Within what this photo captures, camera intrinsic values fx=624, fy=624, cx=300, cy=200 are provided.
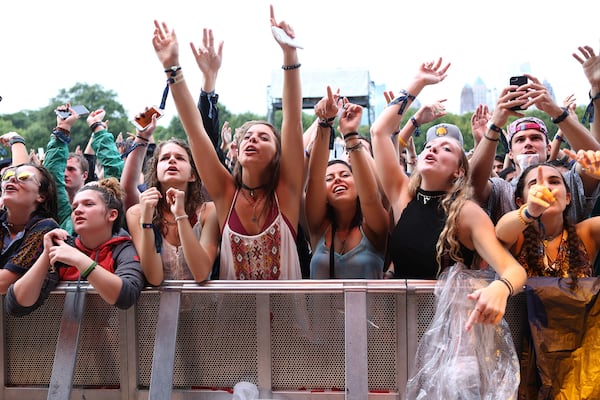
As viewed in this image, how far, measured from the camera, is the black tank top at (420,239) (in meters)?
2.96

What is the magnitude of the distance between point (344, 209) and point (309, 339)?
93 centimetres

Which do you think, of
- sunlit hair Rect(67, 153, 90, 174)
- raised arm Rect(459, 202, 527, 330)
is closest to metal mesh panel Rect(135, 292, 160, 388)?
raised arm Rect(459, 202, 527, 330)

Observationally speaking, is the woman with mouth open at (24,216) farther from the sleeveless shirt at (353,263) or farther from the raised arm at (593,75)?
the raised arm at (593,75)

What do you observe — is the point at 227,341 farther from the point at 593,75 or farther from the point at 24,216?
the point at 593,75

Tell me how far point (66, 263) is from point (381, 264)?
1.61 metres

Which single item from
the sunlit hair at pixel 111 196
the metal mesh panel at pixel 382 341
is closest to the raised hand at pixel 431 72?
the metal mesh panel at pixel 382 341

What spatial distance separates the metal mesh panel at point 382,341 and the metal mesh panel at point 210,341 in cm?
53

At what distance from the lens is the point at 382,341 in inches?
110

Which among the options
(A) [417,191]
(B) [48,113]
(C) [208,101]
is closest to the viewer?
(A) [417,191]

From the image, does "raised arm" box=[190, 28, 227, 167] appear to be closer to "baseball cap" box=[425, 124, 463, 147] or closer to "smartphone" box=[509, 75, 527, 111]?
"baseball cap" box=[425, 124, 463, 147]

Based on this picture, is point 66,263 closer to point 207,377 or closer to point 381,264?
point 207,377

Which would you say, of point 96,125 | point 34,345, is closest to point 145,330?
point 34,345

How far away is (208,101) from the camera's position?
3.76 m

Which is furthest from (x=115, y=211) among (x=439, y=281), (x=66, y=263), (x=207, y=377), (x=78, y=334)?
(x=439, y=281)
